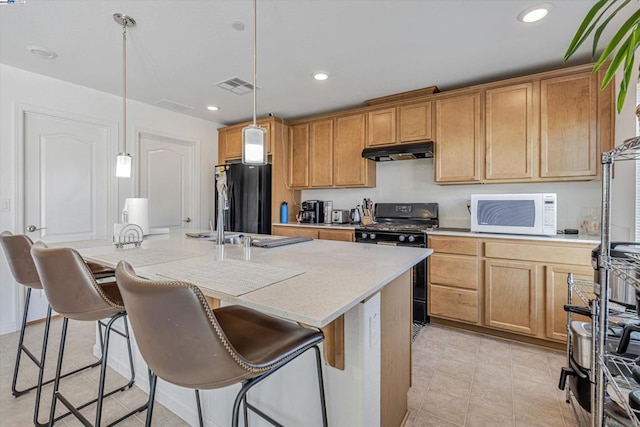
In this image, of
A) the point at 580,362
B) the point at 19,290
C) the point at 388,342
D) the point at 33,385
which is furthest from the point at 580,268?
the point at 19,290

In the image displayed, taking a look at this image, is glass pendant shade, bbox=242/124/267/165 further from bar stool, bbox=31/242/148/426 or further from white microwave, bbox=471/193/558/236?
white microwave, bbox=471/193/558/236

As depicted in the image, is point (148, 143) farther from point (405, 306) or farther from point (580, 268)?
point (580, 268)

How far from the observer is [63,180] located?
10.3 feet

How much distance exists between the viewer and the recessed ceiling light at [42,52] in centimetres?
242

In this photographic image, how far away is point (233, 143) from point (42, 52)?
2.23 meters

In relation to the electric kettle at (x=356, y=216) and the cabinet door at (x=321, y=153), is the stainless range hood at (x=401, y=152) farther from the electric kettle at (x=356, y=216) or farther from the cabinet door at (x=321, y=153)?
the electric kettle at (x=356, y=216)

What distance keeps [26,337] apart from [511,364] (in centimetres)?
407

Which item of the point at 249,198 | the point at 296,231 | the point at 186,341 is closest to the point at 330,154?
the point at 296,231

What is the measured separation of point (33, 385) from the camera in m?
1.93

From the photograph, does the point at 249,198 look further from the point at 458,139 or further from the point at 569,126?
the point at 569,126

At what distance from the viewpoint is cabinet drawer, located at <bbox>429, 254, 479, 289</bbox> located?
2701mm

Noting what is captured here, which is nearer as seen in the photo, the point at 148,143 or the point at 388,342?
the point at 388,342

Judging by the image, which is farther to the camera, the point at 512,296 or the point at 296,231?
the point at 296,231

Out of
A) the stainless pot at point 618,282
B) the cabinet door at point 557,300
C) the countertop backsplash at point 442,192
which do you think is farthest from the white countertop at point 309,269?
the countertop backsplash at point 442,192
